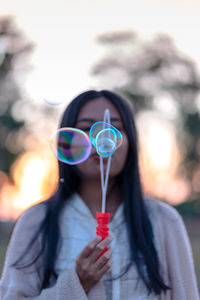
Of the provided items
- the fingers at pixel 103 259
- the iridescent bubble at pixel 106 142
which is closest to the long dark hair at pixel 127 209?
the iridescent bubble at pixel 106 142

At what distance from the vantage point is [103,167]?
200cm

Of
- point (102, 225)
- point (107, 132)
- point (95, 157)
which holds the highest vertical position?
point (107, 132)

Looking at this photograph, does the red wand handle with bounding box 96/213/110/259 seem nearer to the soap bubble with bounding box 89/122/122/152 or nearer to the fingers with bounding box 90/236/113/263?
the fingers with bounding box 90/236/113/263

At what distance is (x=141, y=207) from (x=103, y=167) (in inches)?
11.8

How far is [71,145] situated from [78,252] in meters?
0.55

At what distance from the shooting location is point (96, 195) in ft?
7.20

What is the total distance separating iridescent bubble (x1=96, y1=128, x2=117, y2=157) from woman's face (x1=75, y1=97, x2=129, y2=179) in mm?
53

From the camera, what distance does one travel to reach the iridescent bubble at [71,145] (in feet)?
6.98

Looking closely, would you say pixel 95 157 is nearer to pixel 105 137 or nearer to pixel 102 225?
pixel 105 137

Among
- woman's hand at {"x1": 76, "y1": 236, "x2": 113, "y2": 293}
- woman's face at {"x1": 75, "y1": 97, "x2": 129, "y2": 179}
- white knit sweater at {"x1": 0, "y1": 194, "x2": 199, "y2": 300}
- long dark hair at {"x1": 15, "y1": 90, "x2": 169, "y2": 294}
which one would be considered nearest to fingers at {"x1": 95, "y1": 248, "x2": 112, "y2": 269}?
woman's hand at {"x1": 76, "y1": 236, "x2": 113, "y2": 293}

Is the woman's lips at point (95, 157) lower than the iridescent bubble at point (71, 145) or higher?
lower

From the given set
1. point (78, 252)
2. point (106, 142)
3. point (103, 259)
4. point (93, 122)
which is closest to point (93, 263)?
point (103, 259)

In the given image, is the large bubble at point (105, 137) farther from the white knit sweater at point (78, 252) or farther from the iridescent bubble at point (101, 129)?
the white knit sweater at point (78, 252)

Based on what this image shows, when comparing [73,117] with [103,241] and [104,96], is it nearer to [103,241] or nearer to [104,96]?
[104,96]
